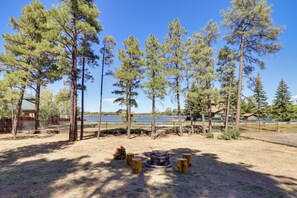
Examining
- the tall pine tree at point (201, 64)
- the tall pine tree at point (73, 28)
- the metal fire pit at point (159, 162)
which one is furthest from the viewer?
the tall pine tree at point (201, 64)

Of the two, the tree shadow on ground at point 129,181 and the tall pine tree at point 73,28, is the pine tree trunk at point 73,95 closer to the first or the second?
the tall pine tree at point 73,28

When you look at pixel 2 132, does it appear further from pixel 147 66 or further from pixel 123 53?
pixel 147 66

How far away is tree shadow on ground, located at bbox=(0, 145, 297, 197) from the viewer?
17.7 ft

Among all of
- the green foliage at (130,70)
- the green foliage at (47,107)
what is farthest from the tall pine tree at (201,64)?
the green foliage at (47,107)

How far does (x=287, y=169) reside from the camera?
799 cm

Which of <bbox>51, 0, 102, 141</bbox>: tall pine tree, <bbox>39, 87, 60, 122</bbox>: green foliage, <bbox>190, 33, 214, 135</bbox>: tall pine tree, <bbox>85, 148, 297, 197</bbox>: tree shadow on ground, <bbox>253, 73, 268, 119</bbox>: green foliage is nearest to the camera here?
<bbox>85, 148, 297, 197</bbox>: tree shadow on ground

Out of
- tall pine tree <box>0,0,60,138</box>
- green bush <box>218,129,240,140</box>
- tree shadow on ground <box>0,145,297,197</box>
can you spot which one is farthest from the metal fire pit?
tall pine tree <box>0,0,60,138</box>

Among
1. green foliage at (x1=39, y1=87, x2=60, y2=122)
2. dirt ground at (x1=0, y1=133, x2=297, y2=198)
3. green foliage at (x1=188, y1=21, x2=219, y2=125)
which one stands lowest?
dirt ground at (x1=0, y1=133, x2=297, y2=198)

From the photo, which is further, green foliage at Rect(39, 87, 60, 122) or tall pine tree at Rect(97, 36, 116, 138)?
green foliage at Rect(39, 87, 60, 122)

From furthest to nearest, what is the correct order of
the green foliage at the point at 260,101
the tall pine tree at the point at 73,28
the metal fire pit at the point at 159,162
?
the green foliage at the point at 260,101 < the tall pine tree at the point at 73,28 < the metal fire pit at the point at 159,162

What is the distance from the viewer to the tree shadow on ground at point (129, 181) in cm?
539

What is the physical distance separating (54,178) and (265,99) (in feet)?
152

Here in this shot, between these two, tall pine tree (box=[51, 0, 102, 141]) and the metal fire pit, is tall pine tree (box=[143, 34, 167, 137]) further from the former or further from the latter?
the metal fire pit

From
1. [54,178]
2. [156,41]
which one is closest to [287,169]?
[54,178]
